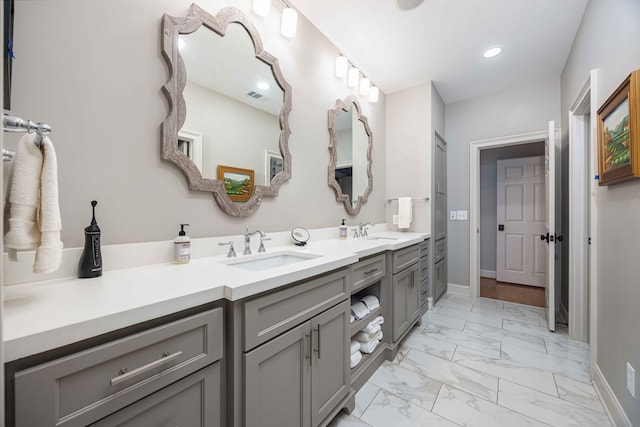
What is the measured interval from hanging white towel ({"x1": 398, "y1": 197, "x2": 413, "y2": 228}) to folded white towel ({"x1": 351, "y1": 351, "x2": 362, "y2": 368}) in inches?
65.4

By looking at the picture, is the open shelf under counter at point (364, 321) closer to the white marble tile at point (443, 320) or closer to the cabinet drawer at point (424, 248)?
the cabinet drawer at point (424, 248)

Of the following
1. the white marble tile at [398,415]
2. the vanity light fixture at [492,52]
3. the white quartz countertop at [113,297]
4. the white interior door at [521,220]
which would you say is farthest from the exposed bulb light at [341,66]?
the white interior door at [521,220]

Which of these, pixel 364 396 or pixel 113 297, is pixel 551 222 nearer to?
pixel 364 396

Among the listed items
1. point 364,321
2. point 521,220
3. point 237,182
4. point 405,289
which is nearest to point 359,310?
point 364,321

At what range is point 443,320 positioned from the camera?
2729 mm

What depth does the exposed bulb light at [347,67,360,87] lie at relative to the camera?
2566mm

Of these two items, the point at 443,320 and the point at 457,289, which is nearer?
the point at 443,320

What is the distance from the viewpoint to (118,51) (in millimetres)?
1097

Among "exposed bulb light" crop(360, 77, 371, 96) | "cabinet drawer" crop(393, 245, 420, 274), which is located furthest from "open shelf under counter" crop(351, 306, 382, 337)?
"exposed bulb light" crop(360, 77, 371, 96)

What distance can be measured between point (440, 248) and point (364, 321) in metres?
2.02

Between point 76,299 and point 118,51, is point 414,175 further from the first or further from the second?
point 76,299

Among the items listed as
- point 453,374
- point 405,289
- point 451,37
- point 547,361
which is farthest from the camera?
point 451,37

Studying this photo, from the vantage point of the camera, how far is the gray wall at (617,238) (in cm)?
122

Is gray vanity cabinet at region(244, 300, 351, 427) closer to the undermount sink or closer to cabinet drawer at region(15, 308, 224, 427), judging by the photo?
cabinet drawer at region(15, 308, 224, 427)
